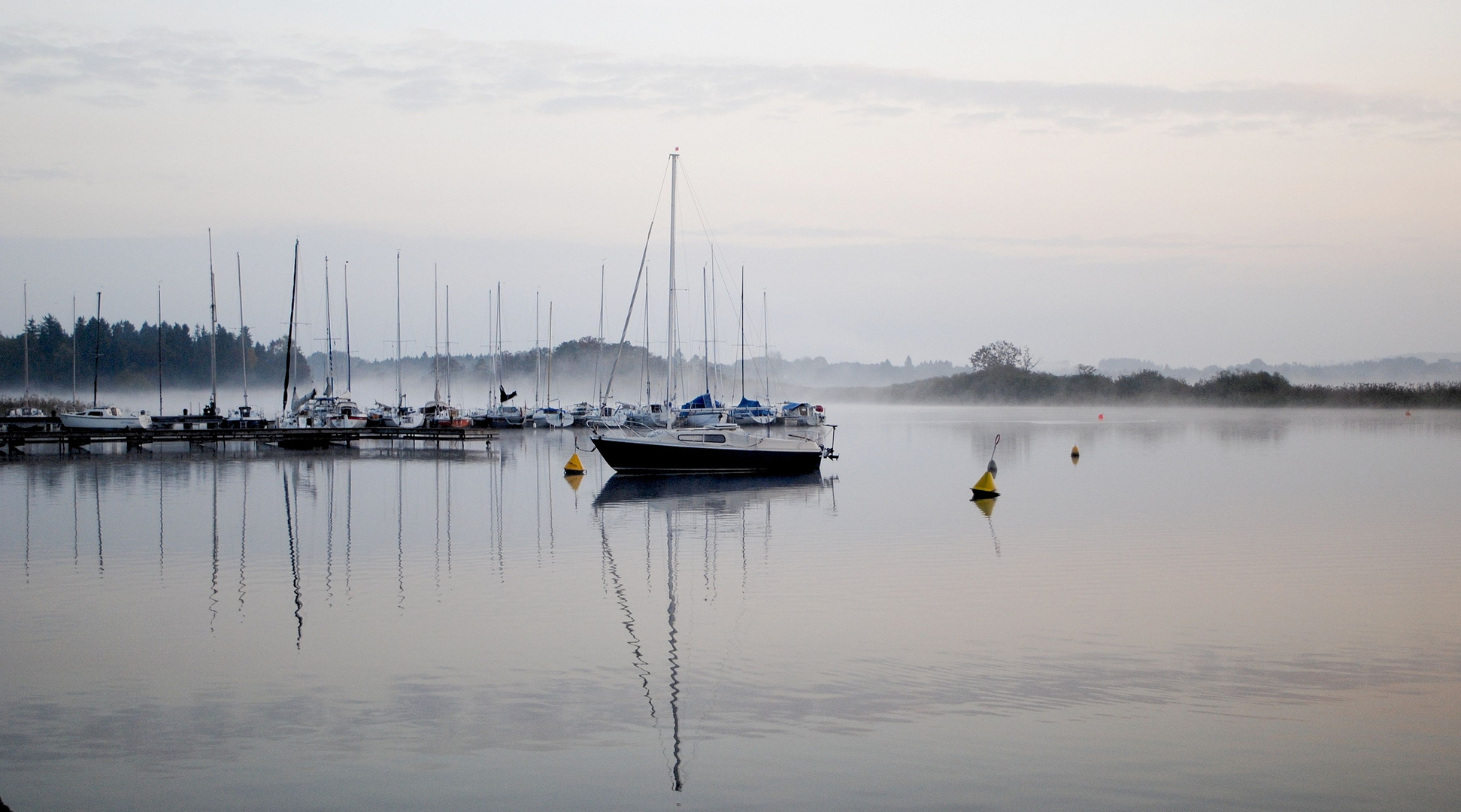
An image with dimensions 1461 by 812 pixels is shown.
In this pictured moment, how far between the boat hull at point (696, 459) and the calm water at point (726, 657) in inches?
349

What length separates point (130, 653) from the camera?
11953mm

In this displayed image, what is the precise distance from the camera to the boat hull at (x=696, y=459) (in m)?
35.5

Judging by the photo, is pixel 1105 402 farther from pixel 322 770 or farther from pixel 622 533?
pixel 322 770

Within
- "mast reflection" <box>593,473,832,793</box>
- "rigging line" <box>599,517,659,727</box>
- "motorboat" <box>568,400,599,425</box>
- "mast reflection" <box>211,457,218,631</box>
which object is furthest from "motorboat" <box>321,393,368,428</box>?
"rigging line" <box>599,517,659,727</box>

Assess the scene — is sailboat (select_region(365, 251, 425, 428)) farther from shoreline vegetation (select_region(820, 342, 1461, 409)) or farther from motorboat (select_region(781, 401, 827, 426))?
shoreline vegetation (select_region(820, 342, 1461, 409))

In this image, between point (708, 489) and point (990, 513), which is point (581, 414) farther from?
point (990, 513)

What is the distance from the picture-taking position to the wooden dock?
48781 mm

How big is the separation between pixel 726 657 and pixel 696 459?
23770mm

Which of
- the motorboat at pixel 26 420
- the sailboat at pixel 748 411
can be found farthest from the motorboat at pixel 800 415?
the motorboat at pixel 26 420

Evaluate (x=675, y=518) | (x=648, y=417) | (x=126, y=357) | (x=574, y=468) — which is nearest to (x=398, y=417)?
(x=648, y=417)

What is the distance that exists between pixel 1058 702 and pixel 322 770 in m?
6.23

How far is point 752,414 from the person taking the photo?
7744 centimetres

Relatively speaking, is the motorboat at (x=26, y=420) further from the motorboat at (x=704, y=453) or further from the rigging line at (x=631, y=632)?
the rigging line at (x=631, y=632)

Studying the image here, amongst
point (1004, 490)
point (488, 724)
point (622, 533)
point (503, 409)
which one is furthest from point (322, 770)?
point (503, 409)
